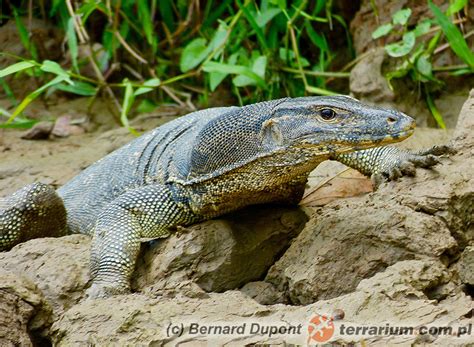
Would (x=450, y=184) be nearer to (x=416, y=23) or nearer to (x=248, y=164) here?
(x=248, y=164)

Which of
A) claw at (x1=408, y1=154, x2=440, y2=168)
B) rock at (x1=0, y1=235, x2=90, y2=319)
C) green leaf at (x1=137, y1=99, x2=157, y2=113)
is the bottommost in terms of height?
green leaf at (x1=137, y1=99, x2=157, y2=113)

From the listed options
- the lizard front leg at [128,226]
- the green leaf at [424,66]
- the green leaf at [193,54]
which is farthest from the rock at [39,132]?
the green leaf at [424,66]

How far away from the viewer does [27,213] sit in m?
6.77

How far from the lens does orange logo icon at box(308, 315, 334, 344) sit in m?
4.21

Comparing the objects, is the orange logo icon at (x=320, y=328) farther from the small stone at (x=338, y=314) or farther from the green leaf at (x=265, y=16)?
the green leaf at (x=265, y=16)

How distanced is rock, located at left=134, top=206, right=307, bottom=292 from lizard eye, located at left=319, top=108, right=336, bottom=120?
3.04 feet

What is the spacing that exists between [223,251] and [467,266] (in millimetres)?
1679

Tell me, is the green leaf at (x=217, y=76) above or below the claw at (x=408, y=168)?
below

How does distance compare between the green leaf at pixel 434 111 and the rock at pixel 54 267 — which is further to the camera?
the green leaf at pixel 434 111

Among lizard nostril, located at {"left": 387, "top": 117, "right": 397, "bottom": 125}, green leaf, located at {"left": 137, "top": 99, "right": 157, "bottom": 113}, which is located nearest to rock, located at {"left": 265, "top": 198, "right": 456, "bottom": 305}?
lizard nostril, located at {"left": 387, "top": 117, "right": 397, "bottom": 125}

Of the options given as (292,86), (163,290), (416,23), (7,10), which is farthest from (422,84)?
(7,10)

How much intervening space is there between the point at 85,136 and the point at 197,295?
16.5 ft

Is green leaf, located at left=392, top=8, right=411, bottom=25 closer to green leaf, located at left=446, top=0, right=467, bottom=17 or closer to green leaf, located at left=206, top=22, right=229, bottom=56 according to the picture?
green leaf, located at left=446, top=0, right=467, bottom=17

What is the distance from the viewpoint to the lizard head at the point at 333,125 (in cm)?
529
